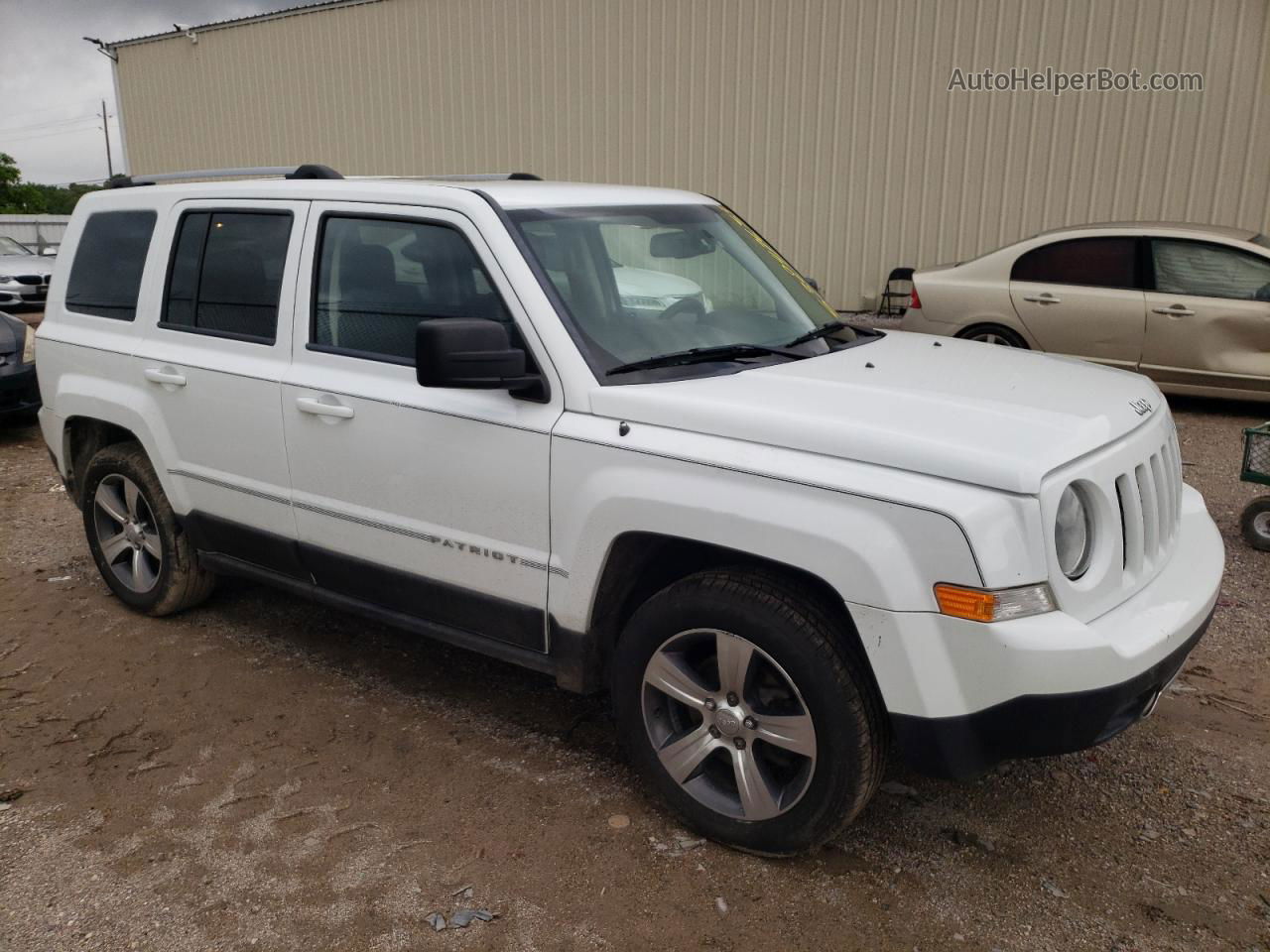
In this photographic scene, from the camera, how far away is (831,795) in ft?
9.36

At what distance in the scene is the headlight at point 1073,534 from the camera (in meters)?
2.64

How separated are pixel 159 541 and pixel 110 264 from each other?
1.25 metres

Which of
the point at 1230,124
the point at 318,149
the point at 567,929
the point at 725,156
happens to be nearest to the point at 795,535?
the point at 567,929

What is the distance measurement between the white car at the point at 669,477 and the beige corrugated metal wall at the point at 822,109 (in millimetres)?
8423

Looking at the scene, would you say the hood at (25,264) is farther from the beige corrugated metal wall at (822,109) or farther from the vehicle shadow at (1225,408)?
the vehicle shadow at (1225,408)

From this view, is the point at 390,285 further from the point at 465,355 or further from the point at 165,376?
the point at 165,376

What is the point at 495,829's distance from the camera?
10.7ft

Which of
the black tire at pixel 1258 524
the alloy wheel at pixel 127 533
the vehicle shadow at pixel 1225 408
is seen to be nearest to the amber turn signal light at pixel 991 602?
the alloy wheel at pixel 127 533

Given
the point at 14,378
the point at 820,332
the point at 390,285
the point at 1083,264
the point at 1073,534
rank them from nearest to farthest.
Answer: the point at 1073,534
the point at 390,285
the point at 820,332
the point at 14,378
the point at 1083,264

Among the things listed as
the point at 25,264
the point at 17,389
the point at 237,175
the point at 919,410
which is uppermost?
the point at 237,175

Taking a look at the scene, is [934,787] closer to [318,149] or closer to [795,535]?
[795,535]
